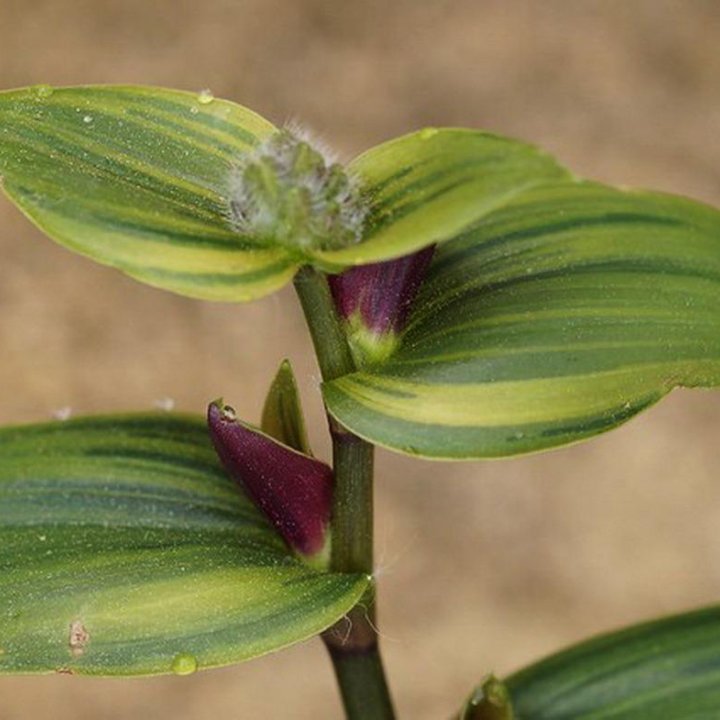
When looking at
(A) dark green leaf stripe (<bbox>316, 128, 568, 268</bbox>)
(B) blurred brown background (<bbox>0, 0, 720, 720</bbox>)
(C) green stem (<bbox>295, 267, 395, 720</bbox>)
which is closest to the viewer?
(A) dark green leaf stripe (<bbox>316, 128, 568, 268</bbox>)

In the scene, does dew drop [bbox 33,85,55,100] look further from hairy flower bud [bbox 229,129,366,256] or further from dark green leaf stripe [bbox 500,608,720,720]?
dark green leaf stripe [bbox 500,608,720,720]

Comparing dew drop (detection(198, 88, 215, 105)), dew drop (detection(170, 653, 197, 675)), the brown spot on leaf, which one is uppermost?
dew drop (detection(198, 88, 215, 105))

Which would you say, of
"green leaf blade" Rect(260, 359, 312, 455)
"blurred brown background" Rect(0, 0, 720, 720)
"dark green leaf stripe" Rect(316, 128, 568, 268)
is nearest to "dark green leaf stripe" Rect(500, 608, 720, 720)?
"green leaf blade" Rect(260, 359, 312, 455)

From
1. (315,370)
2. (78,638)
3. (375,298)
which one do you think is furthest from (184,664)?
(315,370)

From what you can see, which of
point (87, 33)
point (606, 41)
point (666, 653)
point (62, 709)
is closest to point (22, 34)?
point (87, 33)

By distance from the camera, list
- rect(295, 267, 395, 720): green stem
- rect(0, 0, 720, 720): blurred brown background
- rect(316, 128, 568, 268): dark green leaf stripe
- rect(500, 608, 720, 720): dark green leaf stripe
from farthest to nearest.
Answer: rect(0, 0, 720, 720): blurred brown background → rect(500, 608, 720, 720): dark green leaf stripe → rect(295, 267, 395, 720): green stem → rect(316, 128, 568, 268): dark green leaf stripe

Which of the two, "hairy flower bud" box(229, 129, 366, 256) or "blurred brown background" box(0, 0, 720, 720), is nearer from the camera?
"hairy flower bud" box(229, 129, 366, 256)

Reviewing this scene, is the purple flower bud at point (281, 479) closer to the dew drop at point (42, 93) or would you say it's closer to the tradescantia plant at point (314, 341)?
the tradescantia plant at point (314, 341)

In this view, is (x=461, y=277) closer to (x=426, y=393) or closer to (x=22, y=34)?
(x=426, y=393)
